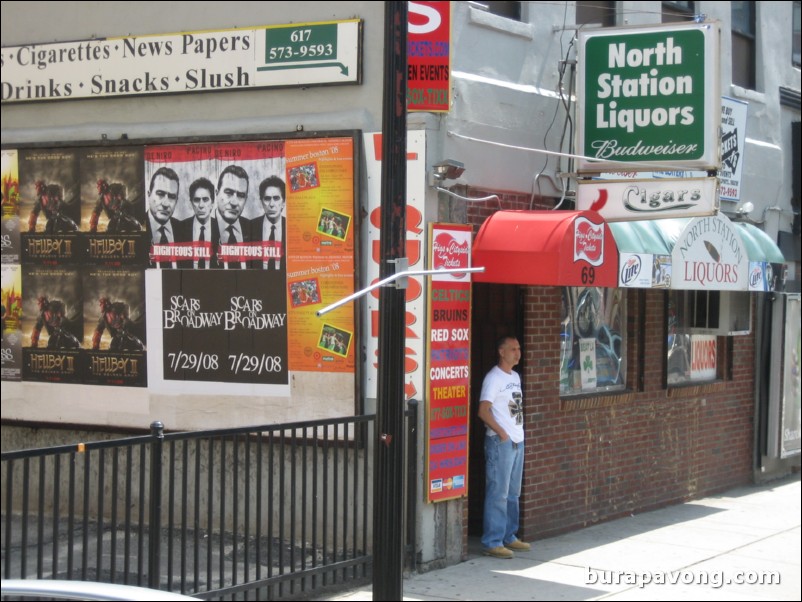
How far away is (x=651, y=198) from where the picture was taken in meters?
10.2

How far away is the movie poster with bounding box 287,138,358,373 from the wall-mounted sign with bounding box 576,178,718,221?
2249mm

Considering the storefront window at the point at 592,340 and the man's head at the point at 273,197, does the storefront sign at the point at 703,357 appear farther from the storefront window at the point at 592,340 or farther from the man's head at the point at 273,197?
the man's head at the point at 273,197

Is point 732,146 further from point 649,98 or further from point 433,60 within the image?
point 433,60

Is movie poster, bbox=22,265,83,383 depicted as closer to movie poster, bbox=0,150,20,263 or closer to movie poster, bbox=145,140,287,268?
movie poster, bbox=0,150,20,263

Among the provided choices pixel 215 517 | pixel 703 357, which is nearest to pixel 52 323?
pixel 215 517

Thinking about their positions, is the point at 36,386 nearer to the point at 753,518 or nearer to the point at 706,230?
the point at 706,230

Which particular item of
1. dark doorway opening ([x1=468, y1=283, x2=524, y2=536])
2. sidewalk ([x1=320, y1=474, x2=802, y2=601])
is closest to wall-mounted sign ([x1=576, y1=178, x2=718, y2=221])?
dark doorway opening ([x1=468, y1=283, x2=524, y2=536])

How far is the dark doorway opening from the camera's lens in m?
10.9

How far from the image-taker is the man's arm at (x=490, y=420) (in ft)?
32.1

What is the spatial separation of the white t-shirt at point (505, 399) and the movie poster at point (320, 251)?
1192mm

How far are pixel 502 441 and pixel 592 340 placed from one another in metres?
2.28

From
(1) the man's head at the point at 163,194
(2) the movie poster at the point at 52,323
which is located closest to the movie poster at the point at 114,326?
(2) the movie poster at the point at 52,323

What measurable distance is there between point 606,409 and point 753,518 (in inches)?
86.8

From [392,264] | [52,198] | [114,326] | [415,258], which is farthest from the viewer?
[52,198]
